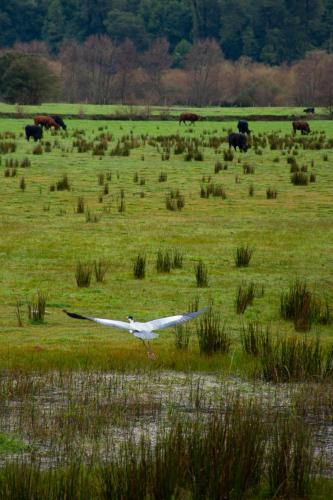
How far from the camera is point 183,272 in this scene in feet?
43.7

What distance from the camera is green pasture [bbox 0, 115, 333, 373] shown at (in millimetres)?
9289

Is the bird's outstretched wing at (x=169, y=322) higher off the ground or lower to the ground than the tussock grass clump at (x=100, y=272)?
higher

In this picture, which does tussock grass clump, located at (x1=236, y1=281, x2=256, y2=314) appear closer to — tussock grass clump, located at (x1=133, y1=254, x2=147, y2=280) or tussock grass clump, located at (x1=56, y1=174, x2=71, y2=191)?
tussock grass clump, located at (x1=133, y1=254, x2=147, y2=280)

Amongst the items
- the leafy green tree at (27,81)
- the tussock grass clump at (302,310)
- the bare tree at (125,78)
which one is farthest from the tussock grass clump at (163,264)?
the bare tree at (125,78)

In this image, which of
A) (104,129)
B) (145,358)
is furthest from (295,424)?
(104,129)

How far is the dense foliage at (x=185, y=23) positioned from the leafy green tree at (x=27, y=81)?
52.9m

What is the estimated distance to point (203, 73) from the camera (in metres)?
104

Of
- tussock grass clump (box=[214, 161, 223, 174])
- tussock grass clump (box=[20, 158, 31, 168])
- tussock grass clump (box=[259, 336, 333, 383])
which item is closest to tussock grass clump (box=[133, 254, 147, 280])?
tussock grass clump (box=[259, 336, 333, 383])

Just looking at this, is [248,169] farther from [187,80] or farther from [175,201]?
[187,80]

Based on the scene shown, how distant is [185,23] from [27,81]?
68873 millimetres

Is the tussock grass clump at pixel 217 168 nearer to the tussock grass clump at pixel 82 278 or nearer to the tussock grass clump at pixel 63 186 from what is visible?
the tussock grass clump at pixel 63 186

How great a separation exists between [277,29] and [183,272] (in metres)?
124

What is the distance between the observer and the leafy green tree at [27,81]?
259 feet

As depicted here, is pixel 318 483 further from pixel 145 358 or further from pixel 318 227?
pixel 318 227
